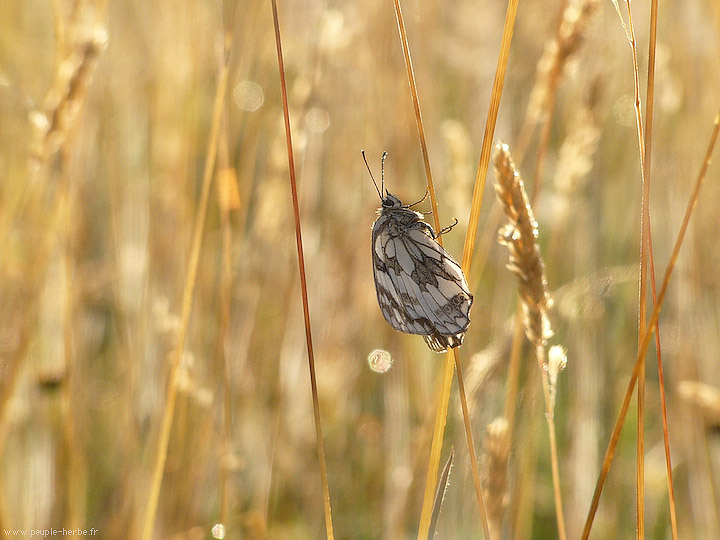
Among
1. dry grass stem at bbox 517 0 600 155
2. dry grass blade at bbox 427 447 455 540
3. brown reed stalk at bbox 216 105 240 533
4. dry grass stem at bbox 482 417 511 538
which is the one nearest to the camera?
dry grass blade at bbox 427 447 455 540

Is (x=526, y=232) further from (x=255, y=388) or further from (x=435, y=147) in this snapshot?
(x=435, y=147)

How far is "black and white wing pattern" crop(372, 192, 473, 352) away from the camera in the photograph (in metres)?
1.02

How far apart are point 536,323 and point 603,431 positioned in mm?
1027

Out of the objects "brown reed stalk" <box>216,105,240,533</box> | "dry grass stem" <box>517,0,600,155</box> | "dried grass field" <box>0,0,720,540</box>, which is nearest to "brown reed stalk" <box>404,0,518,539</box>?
"dried grass field" <box>0,0,720,540</box>

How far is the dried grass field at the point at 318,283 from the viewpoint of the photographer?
4.42ft

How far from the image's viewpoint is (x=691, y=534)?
61.9 inches

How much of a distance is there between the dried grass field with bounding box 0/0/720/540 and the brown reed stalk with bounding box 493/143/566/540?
28cm

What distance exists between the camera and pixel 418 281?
116 centimetres

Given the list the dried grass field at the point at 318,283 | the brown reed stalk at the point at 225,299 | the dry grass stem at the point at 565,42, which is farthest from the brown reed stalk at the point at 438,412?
the brown reed stalk at the point at 225,299

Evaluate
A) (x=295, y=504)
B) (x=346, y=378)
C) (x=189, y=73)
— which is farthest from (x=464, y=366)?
(x=189, y=73)

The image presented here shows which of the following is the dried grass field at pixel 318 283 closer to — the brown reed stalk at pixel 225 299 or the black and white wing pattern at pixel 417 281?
the brown reed stalk at pixel 225 299

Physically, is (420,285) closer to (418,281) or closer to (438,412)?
(418,281)

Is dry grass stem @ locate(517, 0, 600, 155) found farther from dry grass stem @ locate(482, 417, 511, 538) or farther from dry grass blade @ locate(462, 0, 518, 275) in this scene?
dry grass stem @ locate(482, 417, 511, 538)

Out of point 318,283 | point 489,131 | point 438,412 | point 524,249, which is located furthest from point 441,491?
point 318,283
